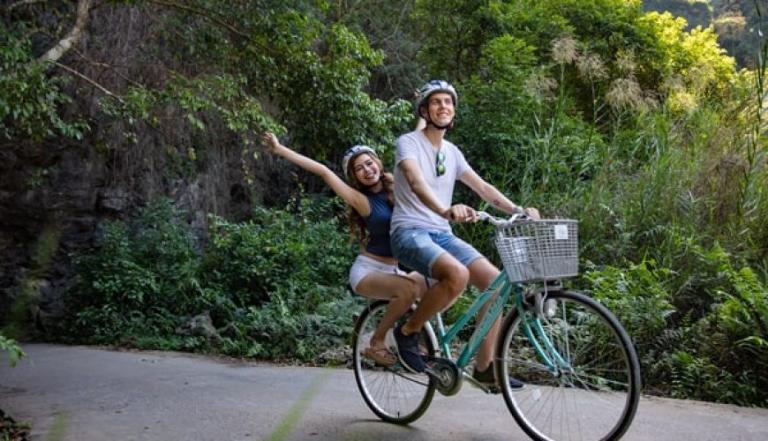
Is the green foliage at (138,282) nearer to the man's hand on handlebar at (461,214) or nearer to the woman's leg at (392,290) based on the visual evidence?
the woman's leg at (392,290)

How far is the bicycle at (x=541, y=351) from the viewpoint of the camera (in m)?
3.69

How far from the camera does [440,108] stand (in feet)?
14.2

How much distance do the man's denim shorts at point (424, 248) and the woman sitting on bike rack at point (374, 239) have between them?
0.71 ft

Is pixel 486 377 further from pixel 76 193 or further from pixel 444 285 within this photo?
pixel 76 193

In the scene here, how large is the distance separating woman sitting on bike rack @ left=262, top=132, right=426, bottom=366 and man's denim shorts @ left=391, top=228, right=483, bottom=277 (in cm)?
22

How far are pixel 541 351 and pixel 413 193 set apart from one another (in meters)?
1.12

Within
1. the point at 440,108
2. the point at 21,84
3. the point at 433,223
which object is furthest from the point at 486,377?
the point at 21,84

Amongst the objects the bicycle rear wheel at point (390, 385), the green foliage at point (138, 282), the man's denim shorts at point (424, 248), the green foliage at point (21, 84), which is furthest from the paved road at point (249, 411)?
the green foliage at point (138, 282)

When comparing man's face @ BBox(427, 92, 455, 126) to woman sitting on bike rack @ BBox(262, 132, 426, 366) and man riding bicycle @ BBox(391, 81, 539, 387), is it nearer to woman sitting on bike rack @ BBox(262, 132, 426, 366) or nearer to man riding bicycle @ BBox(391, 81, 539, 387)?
man riding bicycle @ BBox(391, 81, 539, 387)

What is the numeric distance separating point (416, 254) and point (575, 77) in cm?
1095

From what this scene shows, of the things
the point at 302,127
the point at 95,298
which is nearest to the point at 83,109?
the point at 95,298

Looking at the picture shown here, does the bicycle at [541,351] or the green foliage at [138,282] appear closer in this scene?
the bicycle at [541,351]

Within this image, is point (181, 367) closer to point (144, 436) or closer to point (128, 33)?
point (144, 436)

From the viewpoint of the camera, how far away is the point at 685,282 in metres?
6.97
